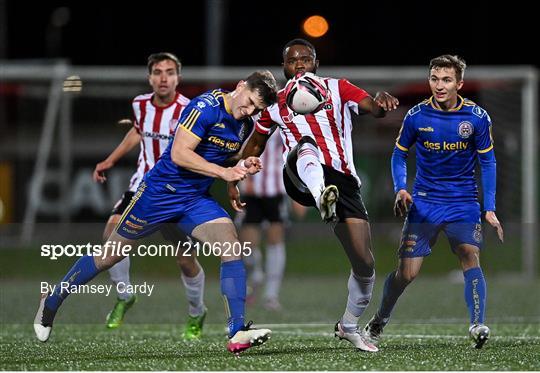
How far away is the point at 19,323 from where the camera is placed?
9.55 meters

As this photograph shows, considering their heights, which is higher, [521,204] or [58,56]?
[58,56]

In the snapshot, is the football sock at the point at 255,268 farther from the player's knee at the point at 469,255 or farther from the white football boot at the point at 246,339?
the white football boot at the point at 246,339

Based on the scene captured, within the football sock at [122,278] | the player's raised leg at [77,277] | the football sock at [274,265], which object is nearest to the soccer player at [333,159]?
the player's raised leg at [77,277]

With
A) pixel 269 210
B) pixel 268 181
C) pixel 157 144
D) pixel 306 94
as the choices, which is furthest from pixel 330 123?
pixel 269 210

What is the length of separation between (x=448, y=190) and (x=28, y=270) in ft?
30.2

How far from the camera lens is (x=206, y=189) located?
23.3 feet

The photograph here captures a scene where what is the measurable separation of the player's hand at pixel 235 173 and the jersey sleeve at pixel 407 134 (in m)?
1.35

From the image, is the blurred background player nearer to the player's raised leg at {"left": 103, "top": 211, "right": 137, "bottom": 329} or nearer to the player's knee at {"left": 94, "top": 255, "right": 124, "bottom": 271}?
the player's raised leg at {"left": 103, "top": 211, "right": 137, "bottom": 329}

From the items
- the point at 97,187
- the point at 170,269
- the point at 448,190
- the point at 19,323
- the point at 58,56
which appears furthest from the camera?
the point at 58,56

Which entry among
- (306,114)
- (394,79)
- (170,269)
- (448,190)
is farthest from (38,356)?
(394,79)

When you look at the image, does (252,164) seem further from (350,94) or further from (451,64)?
(451,64)

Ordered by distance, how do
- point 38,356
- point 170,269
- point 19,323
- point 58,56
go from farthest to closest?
point 58,56 < point 170,269 < point 19,323 < point 38,356

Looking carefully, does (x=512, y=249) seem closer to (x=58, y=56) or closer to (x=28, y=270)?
(x=28, y=270)

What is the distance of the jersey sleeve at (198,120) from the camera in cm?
672
